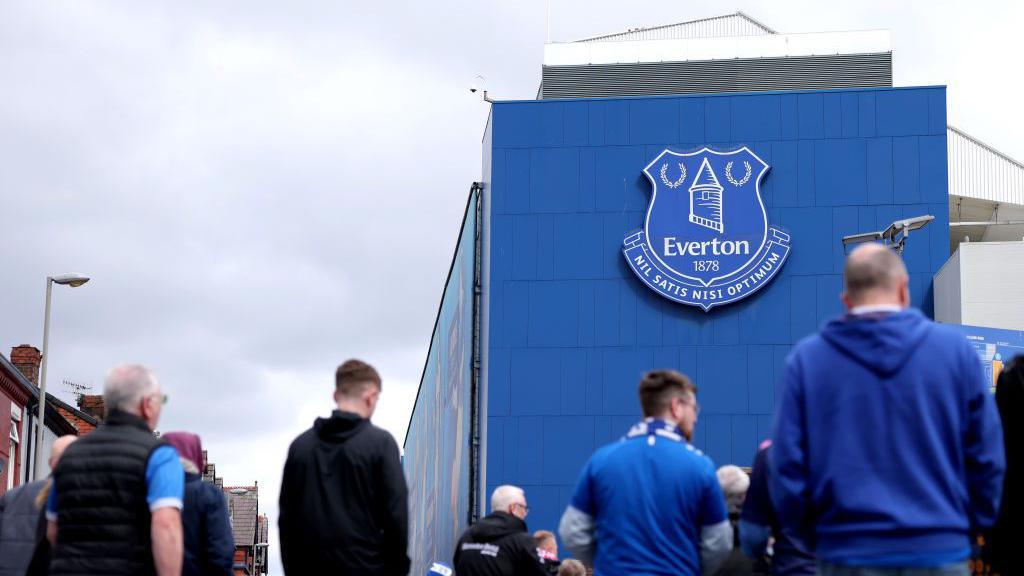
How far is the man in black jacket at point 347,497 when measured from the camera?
690cm

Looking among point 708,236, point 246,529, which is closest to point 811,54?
point 708,236

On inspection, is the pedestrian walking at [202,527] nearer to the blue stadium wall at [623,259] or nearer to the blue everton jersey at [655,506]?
the blue everton jersey at [655,506]

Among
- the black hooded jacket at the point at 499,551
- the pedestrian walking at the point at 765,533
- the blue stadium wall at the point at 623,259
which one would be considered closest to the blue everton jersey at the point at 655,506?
the pedestrian walking at the point at 765,533

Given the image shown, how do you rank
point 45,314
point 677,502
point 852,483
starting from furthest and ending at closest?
point 45,314
point 677,502
point 852,483

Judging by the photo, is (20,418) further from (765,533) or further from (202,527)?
(765,533)

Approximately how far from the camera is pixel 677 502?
6246 mm

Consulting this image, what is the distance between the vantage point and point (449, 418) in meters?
34.0

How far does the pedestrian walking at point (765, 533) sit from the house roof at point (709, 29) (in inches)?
987

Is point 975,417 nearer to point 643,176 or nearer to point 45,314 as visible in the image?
point 643,176

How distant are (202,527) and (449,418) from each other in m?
26.4

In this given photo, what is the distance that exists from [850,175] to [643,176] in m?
3.70

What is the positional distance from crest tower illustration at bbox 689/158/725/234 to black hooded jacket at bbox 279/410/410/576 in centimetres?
1873

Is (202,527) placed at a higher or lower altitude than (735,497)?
lower

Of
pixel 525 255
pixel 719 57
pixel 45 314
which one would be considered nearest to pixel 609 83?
pixel 719 57
